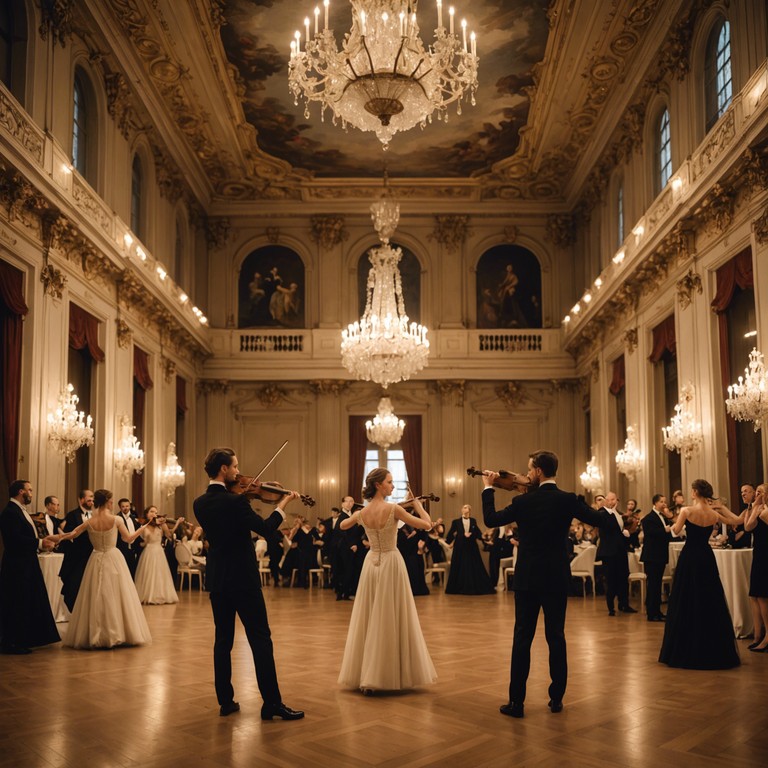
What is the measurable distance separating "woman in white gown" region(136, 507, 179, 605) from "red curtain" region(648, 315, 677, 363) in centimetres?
859

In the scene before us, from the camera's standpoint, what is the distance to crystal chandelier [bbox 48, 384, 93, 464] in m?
11.5

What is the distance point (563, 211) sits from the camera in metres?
22.3

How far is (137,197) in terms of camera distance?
1739 cm

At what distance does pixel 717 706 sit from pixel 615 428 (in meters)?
13.0

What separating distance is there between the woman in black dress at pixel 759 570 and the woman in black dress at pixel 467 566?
7233 mm

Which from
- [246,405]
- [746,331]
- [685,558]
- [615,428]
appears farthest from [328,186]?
[685,558]

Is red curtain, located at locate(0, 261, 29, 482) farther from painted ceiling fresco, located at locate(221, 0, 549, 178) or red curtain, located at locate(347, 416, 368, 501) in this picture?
red curtain, located at locate(347, 416, 368, 501)

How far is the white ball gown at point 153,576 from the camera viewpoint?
13.4m

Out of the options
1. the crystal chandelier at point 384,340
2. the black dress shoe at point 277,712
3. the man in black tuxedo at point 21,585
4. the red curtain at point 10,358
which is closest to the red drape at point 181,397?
the crystal chandelier at point 384,340

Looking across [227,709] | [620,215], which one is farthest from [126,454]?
[620,215]

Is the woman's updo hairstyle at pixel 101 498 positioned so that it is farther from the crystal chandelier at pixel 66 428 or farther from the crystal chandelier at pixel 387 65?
the crystal chandelier at pixel 387 65

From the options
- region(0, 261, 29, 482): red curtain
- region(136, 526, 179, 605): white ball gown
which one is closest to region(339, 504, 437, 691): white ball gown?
region(0, 261, 29, 482): red curtain

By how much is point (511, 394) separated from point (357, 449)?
4.00 meters

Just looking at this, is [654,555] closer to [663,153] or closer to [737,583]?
[737,583]
